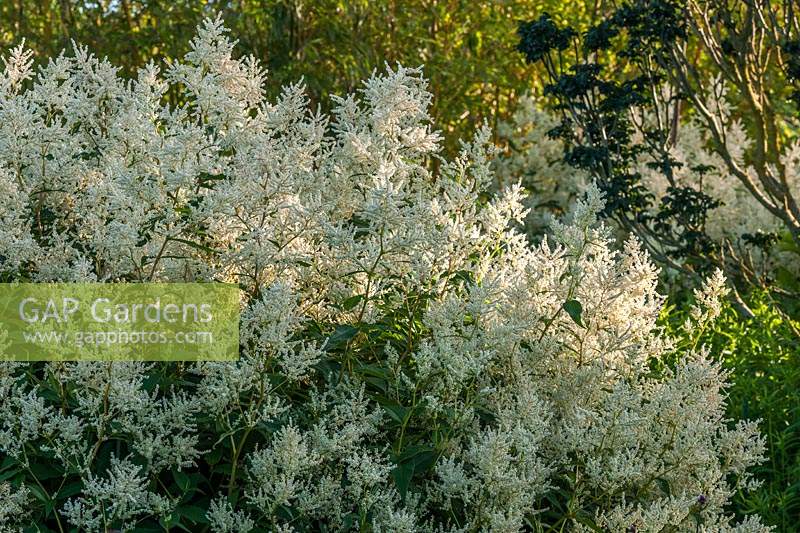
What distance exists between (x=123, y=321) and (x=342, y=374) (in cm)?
65

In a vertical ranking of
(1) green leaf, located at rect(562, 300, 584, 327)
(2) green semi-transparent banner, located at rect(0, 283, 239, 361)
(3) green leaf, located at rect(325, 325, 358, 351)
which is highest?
(1) green leaf, located at rect(562, 300, 584, 327)

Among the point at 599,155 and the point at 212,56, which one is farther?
the point at 599,155

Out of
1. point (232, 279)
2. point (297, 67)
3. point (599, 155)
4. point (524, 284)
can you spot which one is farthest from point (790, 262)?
point (232, 279)

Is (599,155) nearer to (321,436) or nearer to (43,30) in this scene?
(321,436)

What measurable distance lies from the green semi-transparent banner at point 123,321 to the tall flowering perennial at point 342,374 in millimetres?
62

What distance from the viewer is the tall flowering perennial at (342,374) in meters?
2.89

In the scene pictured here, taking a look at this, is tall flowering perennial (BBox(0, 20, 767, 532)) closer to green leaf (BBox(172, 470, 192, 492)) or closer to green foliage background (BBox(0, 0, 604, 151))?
green leaf (BBox(172, 470, 192, 492))

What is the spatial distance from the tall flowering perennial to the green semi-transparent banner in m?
0.06

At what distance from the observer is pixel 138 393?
9.62ft

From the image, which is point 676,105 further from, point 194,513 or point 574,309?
point 194,513

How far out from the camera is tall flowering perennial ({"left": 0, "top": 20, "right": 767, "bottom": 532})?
2893 millimetres

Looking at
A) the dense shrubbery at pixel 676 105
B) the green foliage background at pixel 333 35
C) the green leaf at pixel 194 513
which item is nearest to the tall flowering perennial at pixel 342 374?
the green leaf at pixel 194 513

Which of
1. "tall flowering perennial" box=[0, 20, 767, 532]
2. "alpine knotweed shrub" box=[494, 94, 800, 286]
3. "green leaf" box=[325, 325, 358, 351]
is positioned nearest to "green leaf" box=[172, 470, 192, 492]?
"tall flowering perennial" box=[0, 20, 767, 532]

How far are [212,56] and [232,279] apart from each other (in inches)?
38.2
